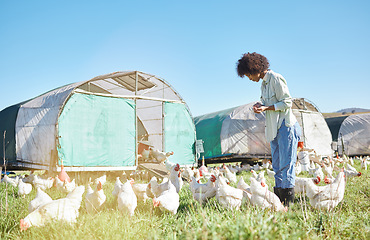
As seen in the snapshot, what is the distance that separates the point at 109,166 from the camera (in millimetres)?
8789

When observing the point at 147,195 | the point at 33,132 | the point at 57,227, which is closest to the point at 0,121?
the point at 33,132

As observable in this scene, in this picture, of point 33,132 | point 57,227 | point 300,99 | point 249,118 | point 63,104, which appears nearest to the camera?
point 57,227

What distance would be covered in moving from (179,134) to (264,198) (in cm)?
787

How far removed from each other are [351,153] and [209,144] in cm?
1147

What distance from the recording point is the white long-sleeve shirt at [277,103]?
3.61 metres

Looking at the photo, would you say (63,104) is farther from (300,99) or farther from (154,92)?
(300,99)

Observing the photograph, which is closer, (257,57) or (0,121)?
(257,57)

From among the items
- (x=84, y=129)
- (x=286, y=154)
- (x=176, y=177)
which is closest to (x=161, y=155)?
(x=84, y=129)

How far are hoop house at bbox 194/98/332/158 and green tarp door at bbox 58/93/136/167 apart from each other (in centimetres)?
595

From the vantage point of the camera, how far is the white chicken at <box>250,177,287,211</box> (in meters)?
3.20

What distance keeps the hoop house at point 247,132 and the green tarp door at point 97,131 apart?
595 cm

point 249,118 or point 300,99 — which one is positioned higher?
point 300,99

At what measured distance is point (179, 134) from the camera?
36.4ft

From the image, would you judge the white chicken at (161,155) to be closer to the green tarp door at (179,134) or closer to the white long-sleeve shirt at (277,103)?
the green tarp door at (179,134)
